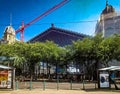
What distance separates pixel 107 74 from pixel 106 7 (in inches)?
3726

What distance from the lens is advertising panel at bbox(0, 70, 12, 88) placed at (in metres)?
40.1

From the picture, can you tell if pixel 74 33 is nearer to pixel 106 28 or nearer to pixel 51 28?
pixel 51 28

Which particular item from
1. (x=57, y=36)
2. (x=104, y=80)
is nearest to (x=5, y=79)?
(x=104, y=80)

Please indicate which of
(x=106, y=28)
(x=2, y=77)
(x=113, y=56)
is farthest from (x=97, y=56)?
(x=106, y=28)

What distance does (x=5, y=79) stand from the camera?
40156 mm

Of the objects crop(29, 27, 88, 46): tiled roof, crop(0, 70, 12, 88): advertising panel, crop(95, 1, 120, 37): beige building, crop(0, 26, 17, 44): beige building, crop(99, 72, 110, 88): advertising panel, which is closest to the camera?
crop(0, 70, 12, 88): advertising panel

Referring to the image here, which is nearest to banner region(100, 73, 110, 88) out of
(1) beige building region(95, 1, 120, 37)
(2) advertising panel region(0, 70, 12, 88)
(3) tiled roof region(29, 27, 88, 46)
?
(2) advertising panel region(0, 70, 12, 88)

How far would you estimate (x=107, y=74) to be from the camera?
4228cm

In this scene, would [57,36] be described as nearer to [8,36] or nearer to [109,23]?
[8,36]

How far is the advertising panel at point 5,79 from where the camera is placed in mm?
40062

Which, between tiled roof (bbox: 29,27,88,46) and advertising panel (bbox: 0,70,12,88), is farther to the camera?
tiled roof (bbox: 29,27,88,46)

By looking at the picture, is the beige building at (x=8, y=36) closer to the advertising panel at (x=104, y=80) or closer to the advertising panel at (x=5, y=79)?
the advertising panel at (x=5, y=79)

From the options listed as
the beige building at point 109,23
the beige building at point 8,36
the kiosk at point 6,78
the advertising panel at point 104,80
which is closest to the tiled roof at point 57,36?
the beige building at point 8,36

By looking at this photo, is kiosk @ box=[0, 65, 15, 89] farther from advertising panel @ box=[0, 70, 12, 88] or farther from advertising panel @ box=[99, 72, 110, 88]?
advertising panel @ box=[99, 72, 110, 88]
